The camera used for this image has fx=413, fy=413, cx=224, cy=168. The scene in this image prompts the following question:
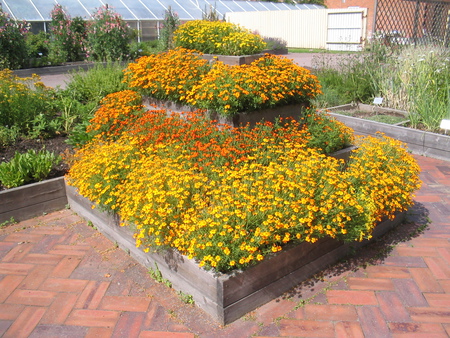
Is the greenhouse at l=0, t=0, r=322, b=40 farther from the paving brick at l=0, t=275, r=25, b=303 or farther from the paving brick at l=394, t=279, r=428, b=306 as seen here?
the paving brick at l=394, t=279, r=428, b=306

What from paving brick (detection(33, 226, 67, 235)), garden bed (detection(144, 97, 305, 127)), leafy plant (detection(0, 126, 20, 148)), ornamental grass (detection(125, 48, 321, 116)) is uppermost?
ornamental grass (detection(125, 48, 321, 116))

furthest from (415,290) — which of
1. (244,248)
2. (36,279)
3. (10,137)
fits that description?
(10,137)

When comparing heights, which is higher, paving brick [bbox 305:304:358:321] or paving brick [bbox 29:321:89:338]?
paving brick [bbox 305:304:358:321]

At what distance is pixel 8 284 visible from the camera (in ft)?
10.8

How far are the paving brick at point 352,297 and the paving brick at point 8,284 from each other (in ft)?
7.97

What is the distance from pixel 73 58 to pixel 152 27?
5560 mm

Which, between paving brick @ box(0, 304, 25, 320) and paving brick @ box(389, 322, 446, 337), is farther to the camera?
paving brick @ box(0, 304, 25, 320)

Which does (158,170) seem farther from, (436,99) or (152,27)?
(152,27)

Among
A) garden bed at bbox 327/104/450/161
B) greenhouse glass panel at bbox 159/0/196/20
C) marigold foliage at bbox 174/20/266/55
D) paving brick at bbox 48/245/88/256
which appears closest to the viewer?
paving brick at bbox 48/245/88/256

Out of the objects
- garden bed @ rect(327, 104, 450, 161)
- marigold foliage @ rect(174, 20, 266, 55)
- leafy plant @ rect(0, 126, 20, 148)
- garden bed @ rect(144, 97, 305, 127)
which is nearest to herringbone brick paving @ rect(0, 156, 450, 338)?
leafy plant @ rect(0, 126, 20, 148)

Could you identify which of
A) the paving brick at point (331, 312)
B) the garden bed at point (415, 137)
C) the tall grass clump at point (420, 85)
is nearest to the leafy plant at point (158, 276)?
the paving brick at point (331, 312)

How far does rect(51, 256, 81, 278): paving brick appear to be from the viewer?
340 cm

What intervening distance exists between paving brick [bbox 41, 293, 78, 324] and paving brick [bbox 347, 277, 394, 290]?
2.11m

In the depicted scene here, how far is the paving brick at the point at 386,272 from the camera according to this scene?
10.9 feet
